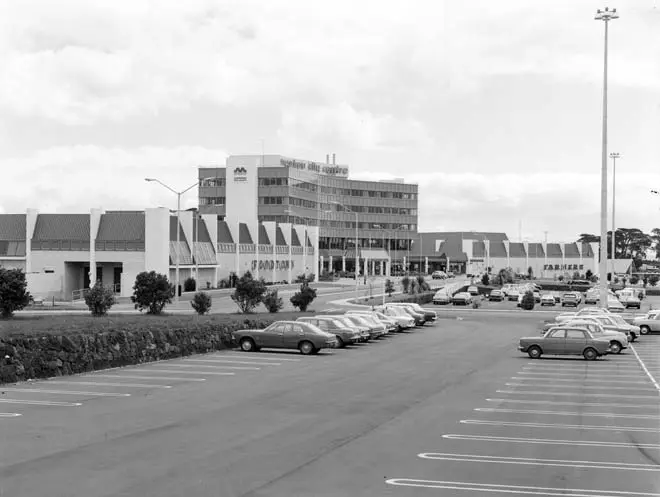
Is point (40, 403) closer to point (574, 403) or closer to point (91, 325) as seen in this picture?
point (91, 325)

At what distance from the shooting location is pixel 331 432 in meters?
16.6

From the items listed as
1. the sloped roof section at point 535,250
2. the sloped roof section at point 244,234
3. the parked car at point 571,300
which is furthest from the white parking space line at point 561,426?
the sloped roof section at point 535,250

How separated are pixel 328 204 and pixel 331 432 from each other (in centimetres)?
15861

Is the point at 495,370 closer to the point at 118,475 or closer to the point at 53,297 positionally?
the point at 118,475

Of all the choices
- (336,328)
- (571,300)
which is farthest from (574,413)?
(571,300)

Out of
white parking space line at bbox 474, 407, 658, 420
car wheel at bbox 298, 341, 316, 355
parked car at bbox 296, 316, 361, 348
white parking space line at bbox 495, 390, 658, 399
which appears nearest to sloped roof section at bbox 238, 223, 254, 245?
parked car at bbox 296, 316, 361, 348

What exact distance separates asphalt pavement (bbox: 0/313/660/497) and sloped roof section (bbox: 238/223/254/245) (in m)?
74.5

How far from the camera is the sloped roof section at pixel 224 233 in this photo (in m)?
99.8

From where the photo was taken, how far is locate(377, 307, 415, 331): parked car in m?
52.1

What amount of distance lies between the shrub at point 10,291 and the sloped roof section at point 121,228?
3833 cm

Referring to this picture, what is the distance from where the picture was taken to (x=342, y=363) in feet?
104

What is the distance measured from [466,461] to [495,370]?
16.3m

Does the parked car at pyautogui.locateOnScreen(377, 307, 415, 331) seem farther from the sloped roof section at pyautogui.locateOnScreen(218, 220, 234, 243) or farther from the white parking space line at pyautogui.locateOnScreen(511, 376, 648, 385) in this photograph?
the sloped roof section at pyautogui.locateOnScreen(218, 220, 234, 243)

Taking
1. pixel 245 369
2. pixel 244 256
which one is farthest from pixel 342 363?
pixel 244 256
